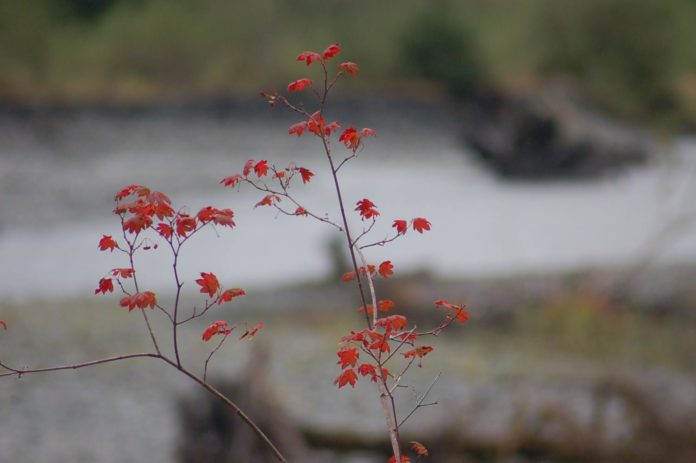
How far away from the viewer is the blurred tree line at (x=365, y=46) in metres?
3.61

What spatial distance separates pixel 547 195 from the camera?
4.57 m

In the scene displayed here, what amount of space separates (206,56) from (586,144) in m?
1.93

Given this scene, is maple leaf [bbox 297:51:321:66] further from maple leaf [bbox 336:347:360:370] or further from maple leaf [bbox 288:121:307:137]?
maple leaf [bbox 336:347:360:370]

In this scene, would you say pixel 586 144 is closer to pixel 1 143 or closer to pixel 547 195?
pixel 547 195

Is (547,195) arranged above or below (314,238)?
above

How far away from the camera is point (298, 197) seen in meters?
3.63

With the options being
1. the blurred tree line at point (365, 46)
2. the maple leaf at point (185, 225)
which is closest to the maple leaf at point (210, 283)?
the maple leaf at point (185, 225)

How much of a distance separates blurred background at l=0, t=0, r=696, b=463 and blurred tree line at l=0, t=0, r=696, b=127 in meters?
0.01

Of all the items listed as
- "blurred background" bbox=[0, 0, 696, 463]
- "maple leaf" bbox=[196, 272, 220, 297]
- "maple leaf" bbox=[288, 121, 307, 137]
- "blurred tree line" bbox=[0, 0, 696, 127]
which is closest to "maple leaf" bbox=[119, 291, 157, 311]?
"maple leaf" bbox=[196, 272, 220, 297]

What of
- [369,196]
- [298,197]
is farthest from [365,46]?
[298,197]

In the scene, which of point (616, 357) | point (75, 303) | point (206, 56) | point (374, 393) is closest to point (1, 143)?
point (75, 303)

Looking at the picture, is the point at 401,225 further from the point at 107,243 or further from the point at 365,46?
the point at 365,46

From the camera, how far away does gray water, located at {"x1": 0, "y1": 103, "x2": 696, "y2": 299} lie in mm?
3506

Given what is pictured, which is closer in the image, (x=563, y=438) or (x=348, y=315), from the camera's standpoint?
(x=563, y=438)
